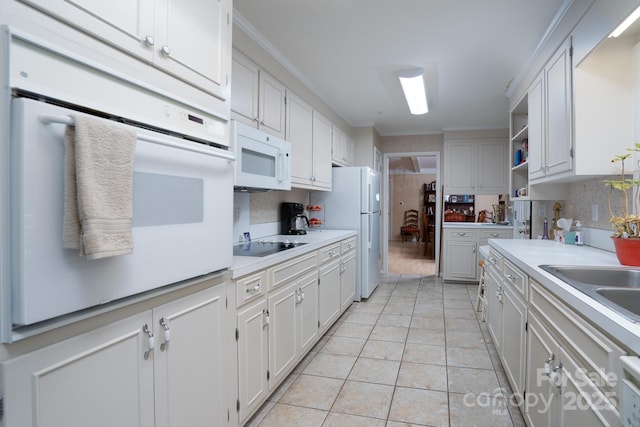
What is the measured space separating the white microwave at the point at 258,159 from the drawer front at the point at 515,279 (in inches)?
64.2

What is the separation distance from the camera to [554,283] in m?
1.37

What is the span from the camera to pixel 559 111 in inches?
90.0

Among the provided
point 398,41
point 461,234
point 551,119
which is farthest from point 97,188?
point 461,234

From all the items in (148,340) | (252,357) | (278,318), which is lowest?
(252,357)

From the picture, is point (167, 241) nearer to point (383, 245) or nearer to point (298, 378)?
point (298, 378)

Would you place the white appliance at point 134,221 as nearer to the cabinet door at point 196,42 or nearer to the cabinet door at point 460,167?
the cabinet door at point 196,42

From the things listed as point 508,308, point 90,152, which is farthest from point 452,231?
point 90,152

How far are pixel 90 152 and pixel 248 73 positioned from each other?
177cm

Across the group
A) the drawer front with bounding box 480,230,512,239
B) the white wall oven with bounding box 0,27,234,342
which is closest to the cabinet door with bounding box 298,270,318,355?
the white wall oven with bounding box 0,27,234,342

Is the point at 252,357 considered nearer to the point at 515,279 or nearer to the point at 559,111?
the point at 515,279

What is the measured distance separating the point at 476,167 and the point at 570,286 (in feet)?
14.9

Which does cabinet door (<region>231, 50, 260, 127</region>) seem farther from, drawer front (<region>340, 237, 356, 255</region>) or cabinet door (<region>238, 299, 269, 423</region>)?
drawer front (<region>340, 237, 356, 255</region>)

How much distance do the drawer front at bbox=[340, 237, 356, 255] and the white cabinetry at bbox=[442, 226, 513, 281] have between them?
6.50 feet

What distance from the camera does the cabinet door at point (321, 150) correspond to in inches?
146
